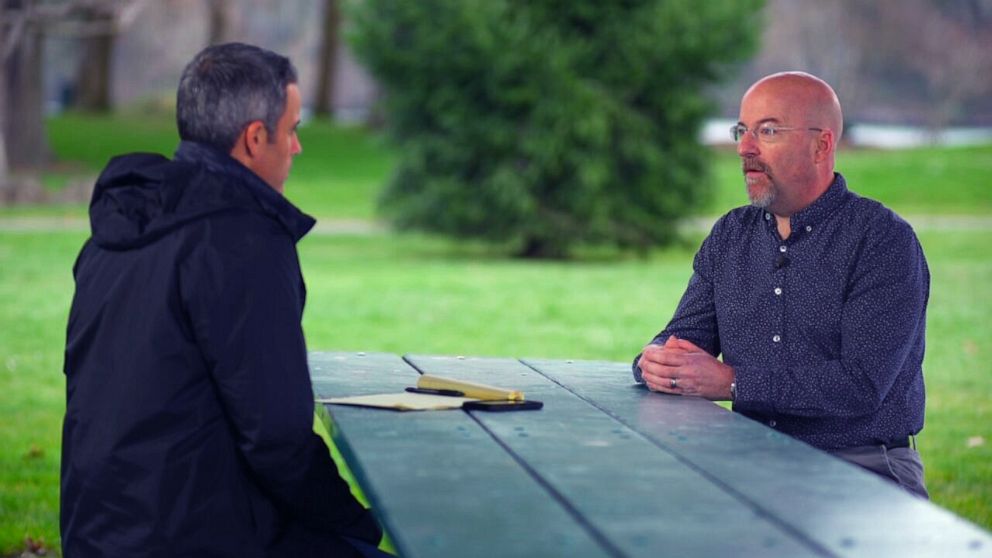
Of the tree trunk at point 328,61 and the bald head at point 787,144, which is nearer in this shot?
the bald head at point 787,144

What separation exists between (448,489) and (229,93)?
109 cm

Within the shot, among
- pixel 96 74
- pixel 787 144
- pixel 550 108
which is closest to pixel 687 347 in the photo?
pixel 787 144

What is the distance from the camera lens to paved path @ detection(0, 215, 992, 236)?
23500 millimetres

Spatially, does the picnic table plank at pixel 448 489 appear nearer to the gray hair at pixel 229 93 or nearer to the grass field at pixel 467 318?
the gray hair at pixel 229 93

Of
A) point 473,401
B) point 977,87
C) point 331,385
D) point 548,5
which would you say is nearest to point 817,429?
point 473,401

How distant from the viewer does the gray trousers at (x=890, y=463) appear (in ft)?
13.3

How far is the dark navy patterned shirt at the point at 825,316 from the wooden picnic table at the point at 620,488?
32 centimetres

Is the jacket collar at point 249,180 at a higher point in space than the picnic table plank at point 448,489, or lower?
higher

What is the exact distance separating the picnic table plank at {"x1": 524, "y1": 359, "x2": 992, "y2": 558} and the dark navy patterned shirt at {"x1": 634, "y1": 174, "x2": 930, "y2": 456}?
288mm

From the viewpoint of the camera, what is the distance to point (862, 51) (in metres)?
65.4

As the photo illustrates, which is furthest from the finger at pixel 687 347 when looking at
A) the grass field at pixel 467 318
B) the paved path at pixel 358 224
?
the paved path at pixel 358 224

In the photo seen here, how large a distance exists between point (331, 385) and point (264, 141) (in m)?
0.95

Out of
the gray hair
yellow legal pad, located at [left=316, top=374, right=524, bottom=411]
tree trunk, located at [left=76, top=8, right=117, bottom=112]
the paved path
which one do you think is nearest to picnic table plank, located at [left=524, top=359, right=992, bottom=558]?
yellow legal pad, located at [left=316, top=374, right=524, bottom=411]

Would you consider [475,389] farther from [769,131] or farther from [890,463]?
[769,131]
